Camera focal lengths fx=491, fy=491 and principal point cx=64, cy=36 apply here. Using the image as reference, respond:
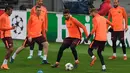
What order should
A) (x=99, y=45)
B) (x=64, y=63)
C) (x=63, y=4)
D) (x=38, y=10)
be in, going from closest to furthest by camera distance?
1. (x=99, y=45)
2. (x=38, y=10)
3. (x=64, y=63)
4. (x=63, y=4)

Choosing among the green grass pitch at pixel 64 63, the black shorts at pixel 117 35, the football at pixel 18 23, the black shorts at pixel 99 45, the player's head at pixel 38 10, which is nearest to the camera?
the black shorts at pixel 99 45

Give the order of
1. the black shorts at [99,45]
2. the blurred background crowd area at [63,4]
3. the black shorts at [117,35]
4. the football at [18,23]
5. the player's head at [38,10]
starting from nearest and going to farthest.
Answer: the black shorts at [99,45]
the player's head at [38,10]
the black shorts at [117,35]
the football at [18,23]
the blurred background crowd area at [63,4]

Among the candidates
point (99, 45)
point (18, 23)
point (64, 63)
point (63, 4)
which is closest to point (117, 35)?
point (64, 63)

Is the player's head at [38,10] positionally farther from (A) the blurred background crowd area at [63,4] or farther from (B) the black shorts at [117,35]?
(A) the blurred background crowd area at [63,4]

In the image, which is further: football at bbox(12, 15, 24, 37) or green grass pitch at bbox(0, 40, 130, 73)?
football at bbox(12, 15, 24, 37)

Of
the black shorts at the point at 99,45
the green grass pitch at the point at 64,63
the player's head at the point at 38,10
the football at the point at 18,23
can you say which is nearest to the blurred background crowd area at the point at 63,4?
the football at the point at 18,23

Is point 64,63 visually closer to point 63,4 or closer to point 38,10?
point 38,10

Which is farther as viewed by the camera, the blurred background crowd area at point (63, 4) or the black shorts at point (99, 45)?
the blurred background crowd area at point (63, 4)

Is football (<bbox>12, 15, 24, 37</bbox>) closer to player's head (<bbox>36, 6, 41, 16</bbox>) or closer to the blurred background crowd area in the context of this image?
the blurred background crowd area

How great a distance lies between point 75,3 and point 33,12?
13.8 metres

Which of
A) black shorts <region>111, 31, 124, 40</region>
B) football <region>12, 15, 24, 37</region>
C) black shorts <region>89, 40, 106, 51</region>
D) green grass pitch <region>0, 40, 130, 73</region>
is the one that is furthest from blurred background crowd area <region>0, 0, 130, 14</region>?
black shorts <region>89, 40, 106, 51</region>

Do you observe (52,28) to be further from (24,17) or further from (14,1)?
(14,1)

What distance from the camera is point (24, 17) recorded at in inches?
957

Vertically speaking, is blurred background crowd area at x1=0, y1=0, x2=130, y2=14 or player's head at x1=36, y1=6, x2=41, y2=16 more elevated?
player's head at x1=36, y1=6, x2=41, y2=16
